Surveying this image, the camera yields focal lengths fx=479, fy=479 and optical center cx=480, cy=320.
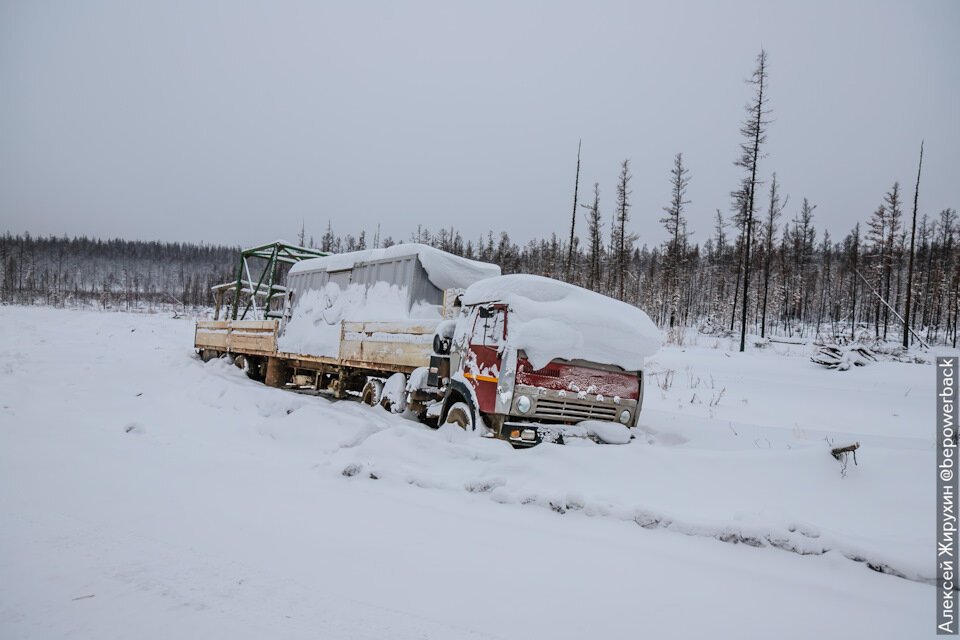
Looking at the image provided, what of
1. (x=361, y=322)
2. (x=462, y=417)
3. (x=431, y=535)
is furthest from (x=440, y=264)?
(x=431, y=535)

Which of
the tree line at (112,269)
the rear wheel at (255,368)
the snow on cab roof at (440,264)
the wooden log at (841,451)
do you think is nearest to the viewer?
the wooden log at (841,451)

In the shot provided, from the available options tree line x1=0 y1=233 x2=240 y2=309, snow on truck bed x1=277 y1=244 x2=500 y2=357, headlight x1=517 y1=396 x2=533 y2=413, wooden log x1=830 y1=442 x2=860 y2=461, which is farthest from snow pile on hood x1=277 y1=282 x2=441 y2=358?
tree line x1=0 y1=233 x2=240 y2=309

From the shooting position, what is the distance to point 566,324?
6488 millimetres

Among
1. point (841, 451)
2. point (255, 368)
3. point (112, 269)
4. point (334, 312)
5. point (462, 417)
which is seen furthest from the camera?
point (112, 269)

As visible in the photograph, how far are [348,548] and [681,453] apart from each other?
148 inches

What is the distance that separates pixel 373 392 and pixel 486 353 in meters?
3.56

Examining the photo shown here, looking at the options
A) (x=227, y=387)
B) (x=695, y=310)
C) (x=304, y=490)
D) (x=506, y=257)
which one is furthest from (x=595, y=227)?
(x=304, y=490)

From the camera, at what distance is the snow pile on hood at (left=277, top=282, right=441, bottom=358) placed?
10114mm

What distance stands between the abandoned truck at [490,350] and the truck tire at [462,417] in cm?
2

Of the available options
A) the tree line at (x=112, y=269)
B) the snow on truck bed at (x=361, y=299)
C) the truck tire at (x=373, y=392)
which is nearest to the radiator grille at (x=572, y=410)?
the snow on truck bed at (x=361, y=299)

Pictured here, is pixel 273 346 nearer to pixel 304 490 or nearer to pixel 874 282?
pixel 304 490

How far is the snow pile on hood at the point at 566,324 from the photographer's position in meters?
6.25

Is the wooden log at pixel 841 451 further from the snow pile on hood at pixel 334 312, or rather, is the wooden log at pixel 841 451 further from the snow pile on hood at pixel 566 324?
the snow pile on hood at pixel 334 312

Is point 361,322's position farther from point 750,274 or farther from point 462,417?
point 750,274
